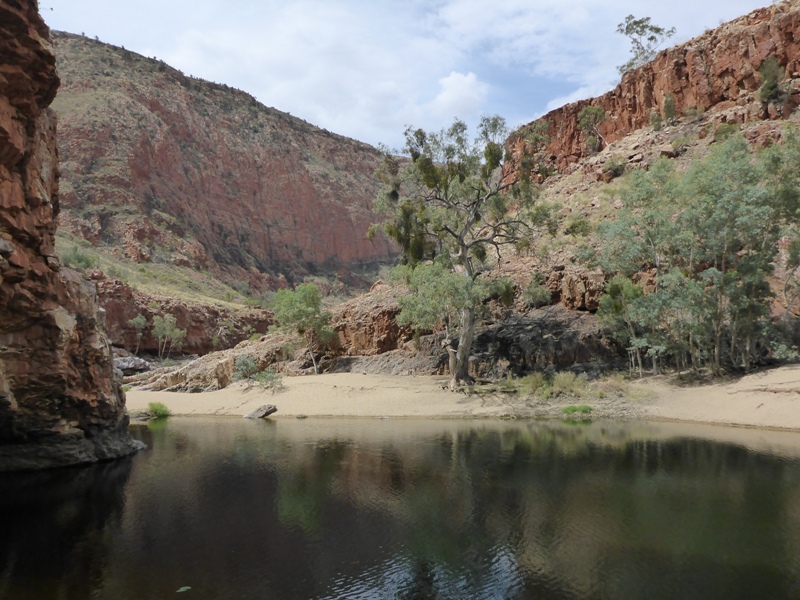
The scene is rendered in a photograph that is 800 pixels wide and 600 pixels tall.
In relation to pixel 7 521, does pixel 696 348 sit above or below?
above

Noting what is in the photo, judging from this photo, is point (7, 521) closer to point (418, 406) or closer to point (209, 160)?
point (418, 406)

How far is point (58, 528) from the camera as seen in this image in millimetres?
10117

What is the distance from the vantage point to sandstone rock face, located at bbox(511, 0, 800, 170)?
42875mm

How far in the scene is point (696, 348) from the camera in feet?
84.5

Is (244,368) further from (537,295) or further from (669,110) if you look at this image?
(669,110)

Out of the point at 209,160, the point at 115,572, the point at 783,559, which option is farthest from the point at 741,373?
the point at 209,160

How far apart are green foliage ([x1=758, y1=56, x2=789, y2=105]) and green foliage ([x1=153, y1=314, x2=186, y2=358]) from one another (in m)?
56.7

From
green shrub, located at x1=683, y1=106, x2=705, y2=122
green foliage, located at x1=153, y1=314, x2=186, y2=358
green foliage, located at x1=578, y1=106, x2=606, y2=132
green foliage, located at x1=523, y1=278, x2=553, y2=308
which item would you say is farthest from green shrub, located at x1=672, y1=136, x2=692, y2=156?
green foliage, located at x1=153, y1=314, x2=186, y2=358

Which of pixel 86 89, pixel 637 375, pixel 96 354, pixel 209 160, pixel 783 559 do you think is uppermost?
pixel 86 89

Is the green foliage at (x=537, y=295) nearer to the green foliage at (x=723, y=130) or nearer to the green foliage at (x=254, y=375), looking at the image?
the green foliage at (x=254, y=375)

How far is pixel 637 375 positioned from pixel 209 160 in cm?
8976

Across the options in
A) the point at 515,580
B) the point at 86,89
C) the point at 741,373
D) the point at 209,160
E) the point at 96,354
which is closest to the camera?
the point at 515,580

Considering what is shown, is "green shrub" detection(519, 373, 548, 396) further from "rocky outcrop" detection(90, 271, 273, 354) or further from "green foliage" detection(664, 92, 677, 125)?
"rocky outcrop" detection(90, 271, 273, 354)

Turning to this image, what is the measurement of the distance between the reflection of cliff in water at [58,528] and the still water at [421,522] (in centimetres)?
4
